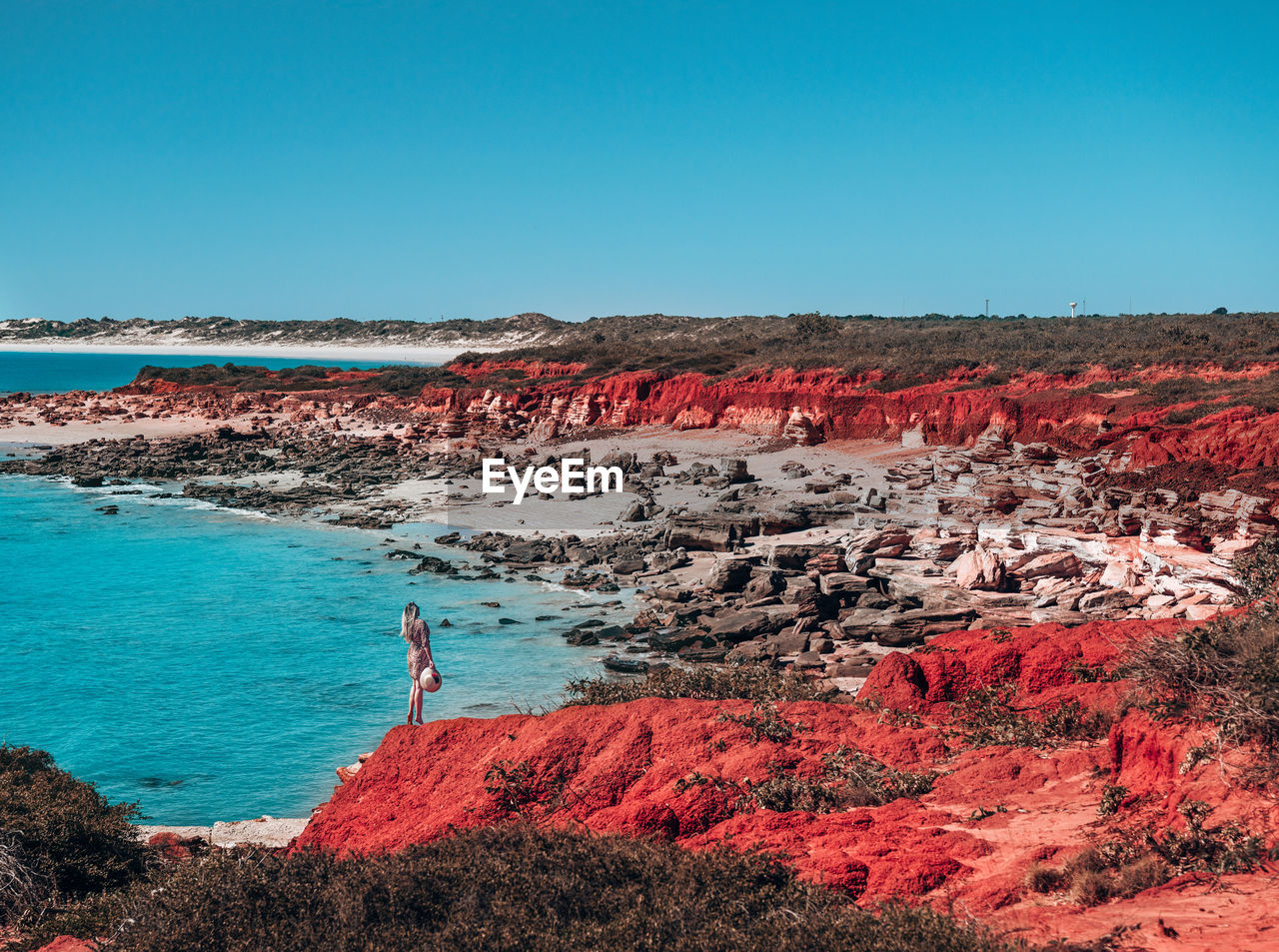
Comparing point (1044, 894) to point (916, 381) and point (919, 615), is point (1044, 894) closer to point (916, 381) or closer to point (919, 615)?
point (919, 615)

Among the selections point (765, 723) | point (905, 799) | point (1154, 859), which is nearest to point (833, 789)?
point (905, 799)

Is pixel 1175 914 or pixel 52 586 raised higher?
pixel 1175 914

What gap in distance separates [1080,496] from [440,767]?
1922 centimetres

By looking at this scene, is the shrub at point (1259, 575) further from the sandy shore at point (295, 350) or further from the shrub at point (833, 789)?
the sandy shore at point (295, 350)

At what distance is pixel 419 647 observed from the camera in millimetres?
11633

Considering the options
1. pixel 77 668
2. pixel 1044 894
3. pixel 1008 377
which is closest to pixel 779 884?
pixel 1044 894

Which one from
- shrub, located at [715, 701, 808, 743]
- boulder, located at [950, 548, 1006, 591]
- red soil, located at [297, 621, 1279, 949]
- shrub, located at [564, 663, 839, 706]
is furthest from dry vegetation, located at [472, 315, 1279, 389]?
shrub, located at [715, 701, 808, 743]

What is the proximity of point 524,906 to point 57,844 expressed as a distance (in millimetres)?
5153

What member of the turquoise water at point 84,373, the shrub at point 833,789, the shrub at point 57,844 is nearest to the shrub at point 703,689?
the shrub at point 833,789

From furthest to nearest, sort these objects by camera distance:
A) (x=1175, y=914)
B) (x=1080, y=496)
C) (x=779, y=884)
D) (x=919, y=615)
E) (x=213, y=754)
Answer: (x=1080, y=496) → (x=919, y=615) → (x=213, y=754) → (x=779, y=884) → (x=1175, y=914)

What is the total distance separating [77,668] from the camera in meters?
17.1

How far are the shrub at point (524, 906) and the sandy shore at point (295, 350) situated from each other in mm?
99605

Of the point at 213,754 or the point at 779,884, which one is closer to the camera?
the point at 779,884

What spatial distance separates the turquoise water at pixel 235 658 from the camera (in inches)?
508
